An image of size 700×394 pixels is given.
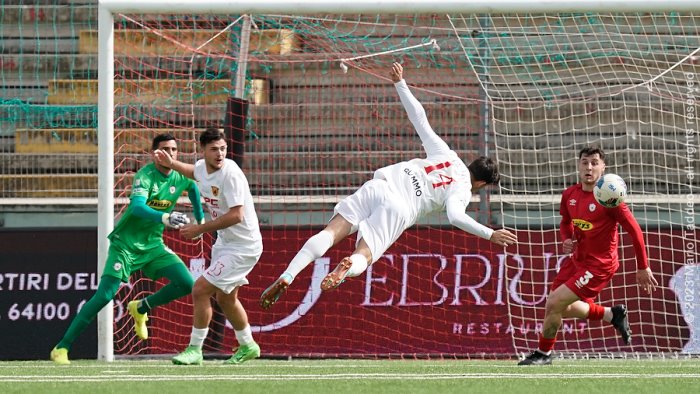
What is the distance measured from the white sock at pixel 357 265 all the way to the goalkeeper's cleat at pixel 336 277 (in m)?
0.04

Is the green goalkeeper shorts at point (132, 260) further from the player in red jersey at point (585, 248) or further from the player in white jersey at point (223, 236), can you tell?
the player in red jersey at point (585, 248)

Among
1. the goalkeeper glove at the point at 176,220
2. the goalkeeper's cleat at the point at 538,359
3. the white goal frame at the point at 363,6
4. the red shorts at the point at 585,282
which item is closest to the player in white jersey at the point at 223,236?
the goalkeeper glove at the point at 176,220

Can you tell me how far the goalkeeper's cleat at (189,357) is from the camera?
305 inches

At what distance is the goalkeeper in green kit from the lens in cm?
821

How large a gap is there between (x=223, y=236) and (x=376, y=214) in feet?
3.96

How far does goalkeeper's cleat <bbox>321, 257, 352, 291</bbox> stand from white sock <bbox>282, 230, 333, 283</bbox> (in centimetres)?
33

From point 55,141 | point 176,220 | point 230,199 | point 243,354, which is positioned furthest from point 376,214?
point 55,141

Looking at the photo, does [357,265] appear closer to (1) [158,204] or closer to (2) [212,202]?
(2) [212,202]

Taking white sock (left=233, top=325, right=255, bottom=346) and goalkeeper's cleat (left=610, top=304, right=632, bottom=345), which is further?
goalkeeper's cleat (left=610, top=304, right=632, bottom=345)

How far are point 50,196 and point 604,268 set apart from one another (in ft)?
22.1

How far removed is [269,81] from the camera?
13.0 m

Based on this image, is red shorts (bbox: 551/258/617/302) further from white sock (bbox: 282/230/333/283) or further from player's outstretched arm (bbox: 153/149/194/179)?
player's outstretched arm (bbox: 153/149/194/179)

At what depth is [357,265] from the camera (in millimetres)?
6938

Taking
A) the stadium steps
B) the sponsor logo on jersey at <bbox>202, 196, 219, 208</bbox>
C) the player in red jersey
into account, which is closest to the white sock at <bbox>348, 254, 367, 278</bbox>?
the sponsor logo on jersey at <bbox>202, 196, 219, 208</bbox>
